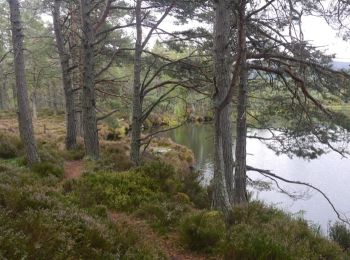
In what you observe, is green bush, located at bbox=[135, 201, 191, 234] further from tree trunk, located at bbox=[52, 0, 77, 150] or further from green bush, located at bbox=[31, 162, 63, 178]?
tree trunk, located at bbox=[52, 0, 77, 150]

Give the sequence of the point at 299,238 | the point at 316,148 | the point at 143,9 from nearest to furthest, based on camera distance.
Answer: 1. the point at 299,238
2. the point at 316,148
3. the point at 143,9

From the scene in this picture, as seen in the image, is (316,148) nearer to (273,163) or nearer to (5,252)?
(5,252)

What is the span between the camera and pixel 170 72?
10.7 meters

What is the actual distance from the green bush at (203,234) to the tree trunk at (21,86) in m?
5.01

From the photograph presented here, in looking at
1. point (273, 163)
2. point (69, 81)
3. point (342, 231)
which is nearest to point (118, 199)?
point (342, 231)

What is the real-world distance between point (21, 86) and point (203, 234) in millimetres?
5724

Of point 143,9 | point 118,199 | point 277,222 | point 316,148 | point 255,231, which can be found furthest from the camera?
point 143,9

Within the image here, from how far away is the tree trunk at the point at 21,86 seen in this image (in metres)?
7.76

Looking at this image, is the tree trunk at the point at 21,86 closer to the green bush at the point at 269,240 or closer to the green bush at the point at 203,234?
the green bush at the point at 203,234

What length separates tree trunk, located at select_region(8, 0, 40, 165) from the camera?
25.5 feet

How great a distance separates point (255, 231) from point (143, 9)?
7586 mm

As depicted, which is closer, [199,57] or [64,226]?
[64,226]

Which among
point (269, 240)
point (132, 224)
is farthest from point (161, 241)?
point (269, 240)

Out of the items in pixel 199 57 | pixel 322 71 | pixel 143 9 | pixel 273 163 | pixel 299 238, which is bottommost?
pixel 273 163
